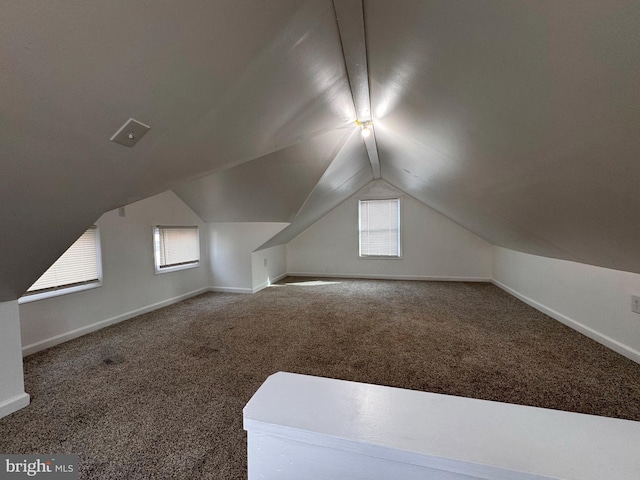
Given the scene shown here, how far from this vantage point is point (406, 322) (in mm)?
3281

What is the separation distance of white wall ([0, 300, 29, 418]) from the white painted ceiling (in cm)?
13

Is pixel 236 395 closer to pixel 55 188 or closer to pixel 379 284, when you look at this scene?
pixel 55 188

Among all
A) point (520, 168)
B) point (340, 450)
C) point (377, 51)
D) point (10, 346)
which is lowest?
point (10, 346)

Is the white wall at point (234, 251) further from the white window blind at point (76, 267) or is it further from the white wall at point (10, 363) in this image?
the white wall at point (10, 363)

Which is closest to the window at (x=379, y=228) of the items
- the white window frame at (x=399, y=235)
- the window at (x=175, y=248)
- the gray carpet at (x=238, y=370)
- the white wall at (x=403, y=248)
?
the white window frame at (x=399, y=235)

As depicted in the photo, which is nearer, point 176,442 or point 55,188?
point 55,188

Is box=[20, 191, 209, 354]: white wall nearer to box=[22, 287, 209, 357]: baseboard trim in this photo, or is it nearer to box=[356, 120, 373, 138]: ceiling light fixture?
box=[22, 287, 209, 357]: baseboard trim

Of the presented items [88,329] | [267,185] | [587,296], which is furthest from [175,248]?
[587,296]

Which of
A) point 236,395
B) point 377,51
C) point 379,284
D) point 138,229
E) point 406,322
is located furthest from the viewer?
point 379,284

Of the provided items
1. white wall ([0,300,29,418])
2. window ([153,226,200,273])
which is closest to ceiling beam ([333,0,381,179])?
white wall ([0,300,29,418])

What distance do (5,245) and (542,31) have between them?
2.51m

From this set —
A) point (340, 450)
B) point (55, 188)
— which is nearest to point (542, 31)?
point (340, 450)

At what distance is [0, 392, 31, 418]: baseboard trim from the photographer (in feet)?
5.51

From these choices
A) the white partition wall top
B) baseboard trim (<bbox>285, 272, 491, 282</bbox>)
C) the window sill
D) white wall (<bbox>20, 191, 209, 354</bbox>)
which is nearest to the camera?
the white partition wall top
